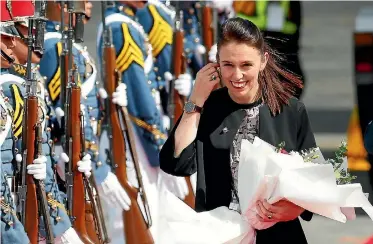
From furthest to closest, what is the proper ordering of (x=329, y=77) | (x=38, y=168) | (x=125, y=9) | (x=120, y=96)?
(x=329, y=77) → (x=125, y=9) → (x=120, y=96) → (x=38, y=168)

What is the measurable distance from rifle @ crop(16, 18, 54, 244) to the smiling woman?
0.94m

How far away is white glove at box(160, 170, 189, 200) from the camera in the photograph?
8492mm

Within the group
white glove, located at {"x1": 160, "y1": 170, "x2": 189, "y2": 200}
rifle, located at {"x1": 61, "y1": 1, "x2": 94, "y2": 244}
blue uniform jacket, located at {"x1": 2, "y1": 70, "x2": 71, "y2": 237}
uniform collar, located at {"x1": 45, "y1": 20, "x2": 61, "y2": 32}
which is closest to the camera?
blue uniform jacket, located at {"x1": 2, "y1": 70, "x2": 71, "y2": 237}

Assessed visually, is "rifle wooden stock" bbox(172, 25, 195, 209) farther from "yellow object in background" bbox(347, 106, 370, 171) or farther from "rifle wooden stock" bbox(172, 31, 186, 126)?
"yellow object in background" bbox(347, 106, 370, 171)

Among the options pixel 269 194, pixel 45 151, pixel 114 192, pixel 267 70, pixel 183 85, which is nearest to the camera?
pixel 269 194

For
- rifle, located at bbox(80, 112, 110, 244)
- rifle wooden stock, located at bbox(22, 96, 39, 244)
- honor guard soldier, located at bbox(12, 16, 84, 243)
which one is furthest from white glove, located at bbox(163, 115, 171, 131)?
rifle wooden stock, located at bbox(22, 96, 39, 244)

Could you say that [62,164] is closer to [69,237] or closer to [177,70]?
[69,237]

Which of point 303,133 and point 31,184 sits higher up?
point 303,133

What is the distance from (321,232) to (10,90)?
404 cm

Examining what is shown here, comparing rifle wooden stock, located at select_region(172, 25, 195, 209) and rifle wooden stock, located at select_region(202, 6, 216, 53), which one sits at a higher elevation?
rifle wooden stock, located at select_region(202, 6, 216, 53)

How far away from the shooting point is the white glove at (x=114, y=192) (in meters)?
7.98

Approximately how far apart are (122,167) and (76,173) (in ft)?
3.31

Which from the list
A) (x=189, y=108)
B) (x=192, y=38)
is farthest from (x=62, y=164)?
(x=192, y=38)

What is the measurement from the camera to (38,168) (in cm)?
636
